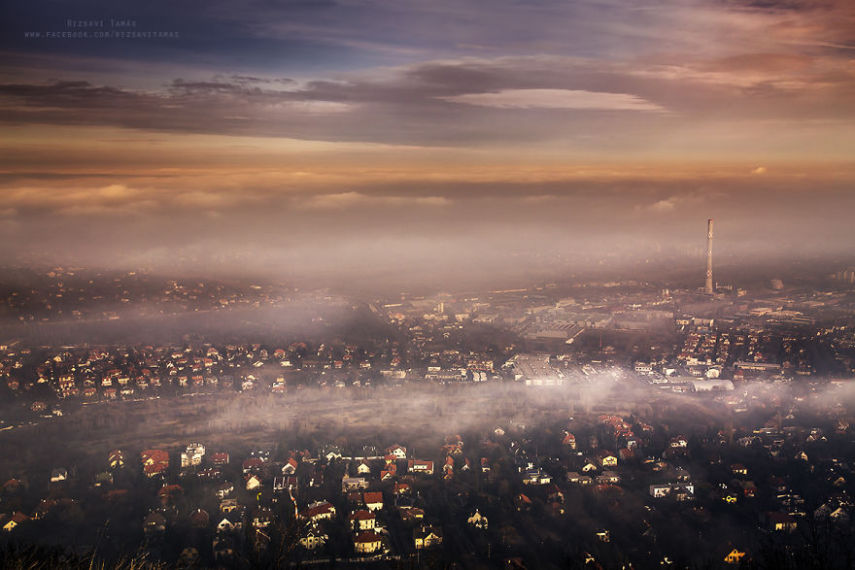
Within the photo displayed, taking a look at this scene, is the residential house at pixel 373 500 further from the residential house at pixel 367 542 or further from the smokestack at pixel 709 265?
the smokestack at pixel 709 265

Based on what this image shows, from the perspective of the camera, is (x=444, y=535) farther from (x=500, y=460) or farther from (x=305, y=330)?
(x=305, y=330)

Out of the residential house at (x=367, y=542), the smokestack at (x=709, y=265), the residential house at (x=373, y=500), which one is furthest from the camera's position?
the smokestack at (x=709, y=265)

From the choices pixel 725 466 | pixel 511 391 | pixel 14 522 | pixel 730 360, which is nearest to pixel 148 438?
pixel 14 522

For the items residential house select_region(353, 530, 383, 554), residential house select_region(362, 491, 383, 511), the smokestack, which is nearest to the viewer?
residential house select_region(353, 530, 383, 554)

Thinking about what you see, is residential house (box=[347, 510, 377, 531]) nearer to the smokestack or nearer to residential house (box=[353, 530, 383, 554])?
residential house (box=[353, 530, 383, 554])

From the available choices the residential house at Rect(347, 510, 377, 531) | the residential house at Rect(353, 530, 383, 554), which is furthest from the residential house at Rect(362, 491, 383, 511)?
the residential house at Rect(353, 530, 383, 554)

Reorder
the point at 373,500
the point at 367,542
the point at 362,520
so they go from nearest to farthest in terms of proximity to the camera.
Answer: the point at 367,542, the point at 362,520, the point at 373,500

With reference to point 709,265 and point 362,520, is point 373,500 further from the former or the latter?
point 709,265

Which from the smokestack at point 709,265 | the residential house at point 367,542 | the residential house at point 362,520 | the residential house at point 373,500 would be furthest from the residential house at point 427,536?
the smokestack at point 709,265

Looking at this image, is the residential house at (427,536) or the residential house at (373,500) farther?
the residential house at (373,500)

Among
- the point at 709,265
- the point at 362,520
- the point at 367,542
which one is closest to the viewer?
the point at 367,542

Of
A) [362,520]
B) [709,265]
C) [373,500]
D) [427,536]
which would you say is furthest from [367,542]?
[709,265]
